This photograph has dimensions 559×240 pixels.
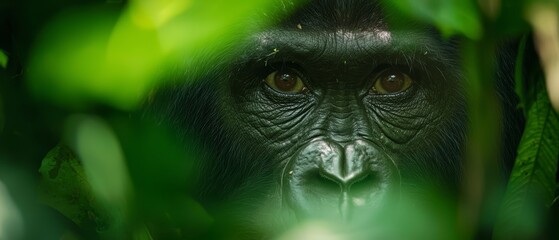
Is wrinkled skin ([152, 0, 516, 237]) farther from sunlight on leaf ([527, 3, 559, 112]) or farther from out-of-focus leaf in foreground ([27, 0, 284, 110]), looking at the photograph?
out-of-focus leaf in foreground ([27, 0, 284, 110])

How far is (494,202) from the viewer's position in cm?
184

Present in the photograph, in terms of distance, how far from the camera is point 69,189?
2.00 meters

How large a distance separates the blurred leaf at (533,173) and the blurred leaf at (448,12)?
0.83 metres

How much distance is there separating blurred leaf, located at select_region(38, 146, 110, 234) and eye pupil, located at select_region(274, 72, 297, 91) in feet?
4.37

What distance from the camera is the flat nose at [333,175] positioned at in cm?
268

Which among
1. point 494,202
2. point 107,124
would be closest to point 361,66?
point 494,202

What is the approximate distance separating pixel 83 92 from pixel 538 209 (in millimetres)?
1285

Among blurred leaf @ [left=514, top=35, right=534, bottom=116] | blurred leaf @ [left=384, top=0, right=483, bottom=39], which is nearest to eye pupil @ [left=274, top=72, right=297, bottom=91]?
blurred leaf @ [left=514, top=35, right=534, bottom=116]

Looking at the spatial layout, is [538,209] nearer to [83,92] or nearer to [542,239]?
[542,239]

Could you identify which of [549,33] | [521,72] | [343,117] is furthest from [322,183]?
[549,33]

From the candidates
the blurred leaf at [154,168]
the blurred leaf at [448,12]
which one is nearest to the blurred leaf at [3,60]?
the blurred leaf at [154,168]

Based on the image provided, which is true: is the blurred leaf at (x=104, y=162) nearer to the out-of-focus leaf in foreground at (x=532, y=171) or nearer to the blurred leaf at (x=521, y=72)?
the out-of-focus leaf in foreground at (x=532, y=171)

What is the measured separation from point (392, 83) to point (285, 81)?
0.38 metres

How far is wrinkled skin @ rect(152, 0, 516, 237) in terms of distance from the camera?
3156mm
